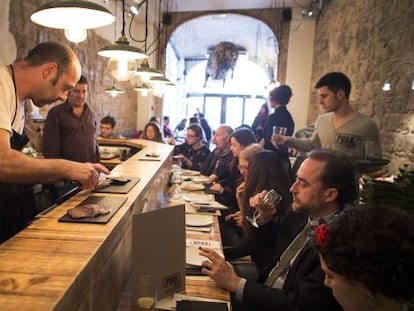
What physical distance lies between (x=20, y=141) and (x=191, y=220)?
3.87ft

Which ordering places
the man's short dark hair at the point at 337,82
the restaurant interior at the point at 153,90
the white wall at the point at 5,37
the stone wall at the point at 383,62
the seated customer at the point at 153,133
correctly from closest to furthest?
the restaurant interior at the point at 153,90 < the man's short dark hair at the point at 337,82 < the stone wall at the point at 383,62 < the white wall at the point at 5,37 < the seated customer at the point at 153,133

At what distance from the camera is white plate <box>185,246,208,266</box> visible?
5.50ft

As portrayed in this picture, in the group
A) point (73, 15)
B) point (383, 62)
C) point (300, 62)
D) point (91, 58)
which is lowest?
point (73, 15)

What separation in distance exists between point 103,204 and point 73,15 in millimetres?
871

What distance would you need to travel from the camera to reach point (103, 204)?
1363mm

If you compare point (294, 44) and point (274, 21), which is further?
point (274, 21)

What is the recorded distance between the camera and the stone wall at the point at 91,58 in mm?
3625

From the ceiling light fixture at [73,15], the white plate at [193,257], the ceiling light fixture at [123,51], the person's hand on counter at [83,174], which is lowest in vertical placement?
the white plate at [193,257]

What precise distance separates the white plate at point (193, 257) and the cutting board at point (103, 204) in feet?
1.58

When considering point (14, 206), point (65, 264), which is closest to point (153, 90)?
point (14, 206)

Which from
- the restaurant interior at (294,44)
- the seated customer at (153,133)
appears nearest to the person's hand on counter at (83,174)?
the restaurant interior at (294,44)

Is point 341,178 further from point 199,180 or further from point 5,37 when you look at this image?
point 5,37

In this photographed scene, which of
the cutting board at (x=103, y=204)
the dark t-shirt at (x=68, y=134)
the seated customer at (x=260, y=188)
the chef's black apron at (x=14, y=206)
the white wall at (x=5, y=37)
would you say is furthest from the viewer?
the white wall at (x=5, y=37)

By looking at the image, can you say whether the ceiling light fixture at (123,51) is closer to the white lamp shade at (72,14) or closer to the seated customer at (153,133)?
the white lamp shade at (72,14)
